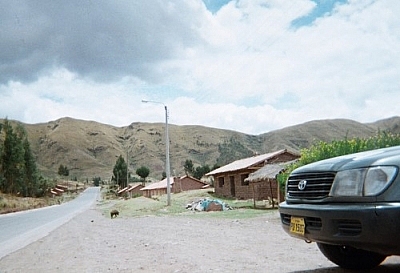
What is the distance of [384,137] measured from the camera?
15.5m

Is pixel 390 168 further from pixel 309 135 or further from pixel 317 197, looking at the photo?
pixel 309 135

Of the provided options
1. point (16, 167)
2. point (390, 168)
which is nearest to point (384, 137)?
point (390, 168)

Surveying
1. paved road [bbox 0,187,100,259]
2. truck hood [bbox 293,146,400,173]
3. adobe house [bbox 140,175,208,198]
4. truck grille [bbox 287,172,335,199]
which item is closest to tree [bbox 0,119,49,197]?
adobe house [bbox 140,175,208,198]

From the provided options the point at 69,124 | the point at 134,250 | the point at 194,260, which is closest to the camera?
the point at 194,260

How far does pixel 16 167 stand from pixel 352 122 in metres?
106

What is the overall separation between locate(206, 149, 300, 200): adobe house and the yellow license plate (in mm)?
28192

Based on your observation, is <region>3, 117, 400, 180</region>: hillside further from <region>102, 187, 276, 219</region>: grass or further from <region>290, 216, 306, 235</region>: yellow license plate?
<region>290, 216, 306, 235</region>: yellow license plate

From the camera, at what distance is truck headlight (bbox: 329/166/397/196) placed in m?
3.81

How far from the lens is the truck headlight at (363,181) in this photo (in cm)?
381

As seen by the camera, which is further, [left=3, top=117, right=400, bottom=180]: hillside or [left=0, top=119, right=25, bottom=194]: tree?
[left=3, top=117, right=400, bottom=180]: hillside

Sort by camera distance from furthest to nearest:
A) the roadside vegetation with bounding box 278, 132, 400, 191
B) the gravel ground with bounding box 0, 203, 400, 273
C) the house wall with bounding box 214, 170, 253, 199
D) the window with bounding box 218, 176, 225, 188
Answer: the window with bounding box 218, 176, 225, 188
the house wall with bounding box 214, 170, 253, 199
the roadside vegetation with bounding box 278, 132, 400, 191
the gravel ground with bounding box 0, 203, 400, 273

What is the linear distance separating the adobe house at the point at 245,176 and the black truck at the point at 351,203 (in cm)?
2843

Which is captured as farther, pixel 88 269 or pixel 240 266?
pixel 88 269

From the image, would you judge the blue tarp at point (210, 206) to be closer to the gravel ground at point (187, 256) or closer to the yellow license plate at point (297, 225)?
the gravel ground at point (187, 256)
